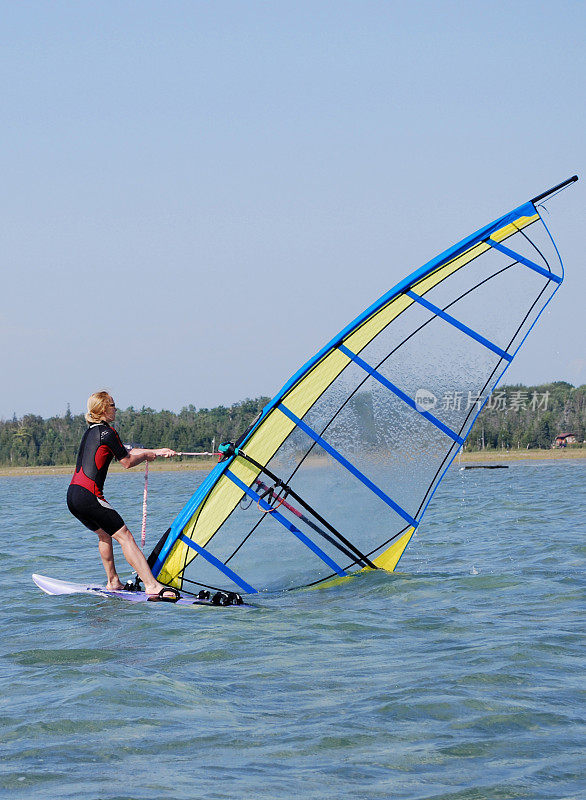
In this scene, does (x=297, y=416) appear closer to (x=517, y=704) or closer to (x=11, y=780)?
(x=517, y=704)

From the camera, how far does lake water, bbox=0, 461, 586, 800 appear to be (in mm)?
2896

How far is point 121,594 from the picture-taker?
5.91m

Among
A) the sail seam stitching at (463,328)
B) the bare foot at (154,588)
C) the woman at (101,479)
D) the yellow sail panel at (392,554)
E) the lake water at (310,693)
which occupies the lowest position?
the lake water at (310,693)

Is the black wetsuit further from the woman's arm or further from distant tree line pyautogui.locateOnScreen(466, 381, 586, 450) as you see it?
distant tree line pyautogui.locateOnScreen(466, 381, 586, 450)

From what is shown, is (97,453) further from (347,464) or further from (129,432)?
(129,432)

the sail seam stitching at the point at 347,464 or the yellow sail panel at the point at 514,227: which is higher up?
the yellow sail panel at the point at 514,227

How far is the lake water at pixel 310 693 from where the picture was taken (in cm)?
290

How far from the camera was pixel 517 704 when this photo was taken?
3.51 metres

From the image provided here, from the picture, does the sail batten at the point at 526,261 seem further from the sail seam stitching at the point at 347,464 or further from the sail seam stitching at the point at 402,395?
the sail seam stitching at the point at 347,464

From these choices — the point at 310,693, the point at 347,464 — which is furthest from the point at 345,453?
the point at 310,693

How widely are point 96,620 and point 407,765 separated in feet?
9.36

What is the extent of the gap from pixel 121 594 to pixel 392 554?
6.30ft

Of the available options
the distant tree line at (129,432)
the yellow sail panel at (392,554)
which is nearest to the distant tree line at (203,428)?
the distant tree line at (129,432)

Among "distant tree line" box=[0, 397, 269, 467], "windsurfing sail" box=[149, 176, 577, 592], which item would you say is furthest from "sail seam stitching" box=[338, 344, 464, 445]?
"distant tree line" box=[0, 397, 269, 467]
